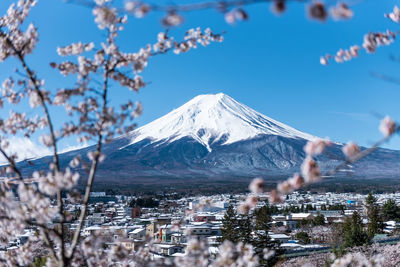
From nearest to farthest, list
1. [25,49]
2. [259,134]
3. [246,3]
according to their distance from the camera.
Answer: [246,3] → [25,49] → [259,134]

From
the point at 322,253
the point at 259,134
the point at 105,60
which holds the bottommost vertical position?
the point at 322,253

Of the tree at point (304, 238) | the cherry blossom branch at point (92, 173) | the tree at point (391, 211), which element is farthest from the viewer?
the tree at point (391, 211)

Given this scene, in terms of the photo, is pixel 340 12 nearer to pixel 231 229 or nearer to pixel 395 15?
pixel 395 15

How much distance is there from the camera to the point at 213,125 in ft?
412

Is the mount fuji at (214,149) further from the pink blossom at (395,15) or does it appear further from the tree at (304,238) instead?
the pink blossom at (395,15)

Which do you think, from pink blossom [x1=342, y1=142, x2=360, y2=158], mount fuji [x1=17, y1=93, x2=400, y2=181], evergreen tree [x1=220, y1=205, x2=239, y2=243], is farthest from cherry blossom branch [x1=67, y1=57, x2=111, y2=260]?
mount fuji [x1=17, y1=93, x2=400, y2=181]

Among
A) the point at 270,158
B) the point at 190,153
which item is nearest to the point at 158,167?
the point at 190,153

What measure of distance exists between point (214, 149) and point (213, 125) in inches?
602

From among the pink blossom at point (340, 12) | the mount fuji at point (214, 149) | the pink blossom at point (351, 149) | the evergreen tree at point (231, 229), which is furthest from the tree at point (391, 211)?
the mount fuji at point (214, 149)

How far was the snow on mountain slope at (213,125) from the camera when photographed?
118 meters

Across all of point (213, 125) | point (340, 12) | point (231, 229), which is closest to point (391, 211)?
point (231, 229)

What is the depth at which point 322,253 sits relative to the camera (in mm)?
18750

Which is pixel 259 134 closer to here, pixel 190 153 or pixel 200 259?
pixel 190 153

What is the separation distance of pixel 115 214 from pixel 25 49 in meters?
42.9
